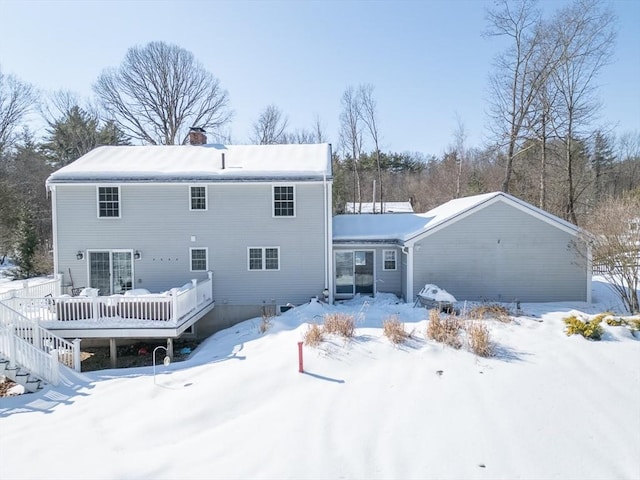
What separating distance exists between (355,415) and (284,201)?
9.17 m

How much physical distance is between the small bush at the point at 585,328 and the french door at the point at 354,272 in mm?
6952

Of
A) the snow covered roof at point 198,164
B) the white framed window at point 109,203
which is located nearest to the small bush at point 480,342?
the snow covered roof at point 198,164

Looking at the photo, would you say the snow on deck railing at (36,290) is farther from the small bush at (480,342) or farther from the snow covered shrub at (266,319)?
the small bush at (480,342)

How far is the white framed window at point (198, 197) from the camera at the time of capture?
46.4 feet

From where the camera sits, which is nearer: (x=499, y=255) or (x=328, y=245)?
(x=499, y=255)

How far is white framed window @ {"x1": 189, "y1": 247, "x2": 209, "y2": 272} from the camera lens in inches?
560

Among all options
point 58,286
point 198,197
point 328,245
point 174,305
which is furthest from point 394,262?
point 58,286

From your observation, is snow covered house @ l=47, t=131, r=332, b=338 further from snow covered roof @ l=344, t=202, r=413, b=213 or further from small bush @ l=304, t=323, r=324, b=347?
snow covered roof @ l=344, t=202, r=413, b=213

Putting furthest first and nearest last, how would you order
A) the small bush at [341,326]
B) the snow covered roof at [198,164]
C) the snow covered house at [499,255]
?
the snow covered roof at [198,164]
the snow covered house at [499,255]
the small bush at [341,326]

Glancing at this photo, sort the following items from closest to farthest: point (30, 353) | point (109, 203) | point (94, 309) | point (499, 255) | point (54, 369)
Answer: point (54, 369), point (30, 353), point (94, 309), point (499, 255), point (109, 203)

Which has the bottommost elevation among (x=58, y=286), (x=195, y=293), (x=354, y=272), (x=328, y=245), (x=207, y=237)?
(x=195, y=293)

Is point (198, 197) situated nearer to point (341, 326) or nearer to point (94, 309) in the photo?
point (94, 309)

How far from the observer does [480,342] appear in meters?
8.41

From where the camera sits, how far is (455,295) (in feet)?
45.8
